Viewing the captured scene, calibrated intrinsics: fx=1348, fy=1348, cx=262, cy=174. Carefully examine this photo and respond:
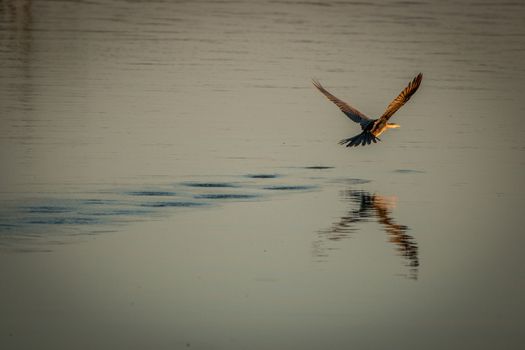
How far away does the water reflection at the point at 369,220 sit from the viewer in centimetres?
1256

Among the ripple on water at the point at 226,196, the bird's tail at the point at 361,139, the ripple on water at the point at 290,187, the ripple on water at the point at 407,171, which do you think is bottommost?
the ripple on water at the point at 226,196

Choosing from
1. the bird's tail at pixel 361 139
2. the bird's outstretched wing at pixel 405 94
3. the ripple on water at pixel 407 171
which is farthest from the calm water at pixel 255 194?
the bird's outstretched wing at pixel 405 94

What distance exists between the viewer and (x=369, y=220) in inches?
546

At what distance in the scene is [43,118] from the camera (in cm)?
1878

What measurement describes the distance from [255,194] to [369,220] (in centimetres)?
153

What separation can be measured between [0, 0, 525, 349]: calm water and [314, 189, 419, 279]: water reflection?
3cm

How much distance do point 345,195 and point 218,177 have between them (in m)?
1.55

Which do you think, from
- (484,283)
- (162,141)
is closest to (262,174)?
(162,141)

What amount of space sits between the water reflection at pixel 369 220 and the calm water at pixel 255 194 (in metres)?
0.03

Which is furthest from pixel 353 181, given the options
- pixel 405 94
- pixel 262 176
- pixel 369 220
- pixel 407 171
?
pixel 369 220

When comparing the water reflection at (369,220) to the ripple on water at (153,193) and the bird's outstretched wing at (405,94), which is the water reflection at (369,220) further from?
the ripple on water at (153,193)

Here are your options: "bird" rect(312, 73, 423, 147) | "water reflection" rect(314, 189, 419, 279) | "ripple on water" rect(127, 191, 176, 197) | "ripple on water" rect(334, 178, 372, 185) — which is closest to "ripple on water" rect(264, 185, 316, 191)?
"water reflection" rect(314, 189, 419, 279)

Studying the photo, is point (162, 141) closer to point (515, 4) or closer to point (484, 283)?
point (484, 283)

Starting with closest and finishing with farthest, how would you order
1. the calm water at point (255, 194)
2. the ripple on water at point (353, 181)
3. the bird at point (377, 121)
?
the calm water at point (255, 194), the bird at point (377, 121), the ripple on water at point (353, 181)
